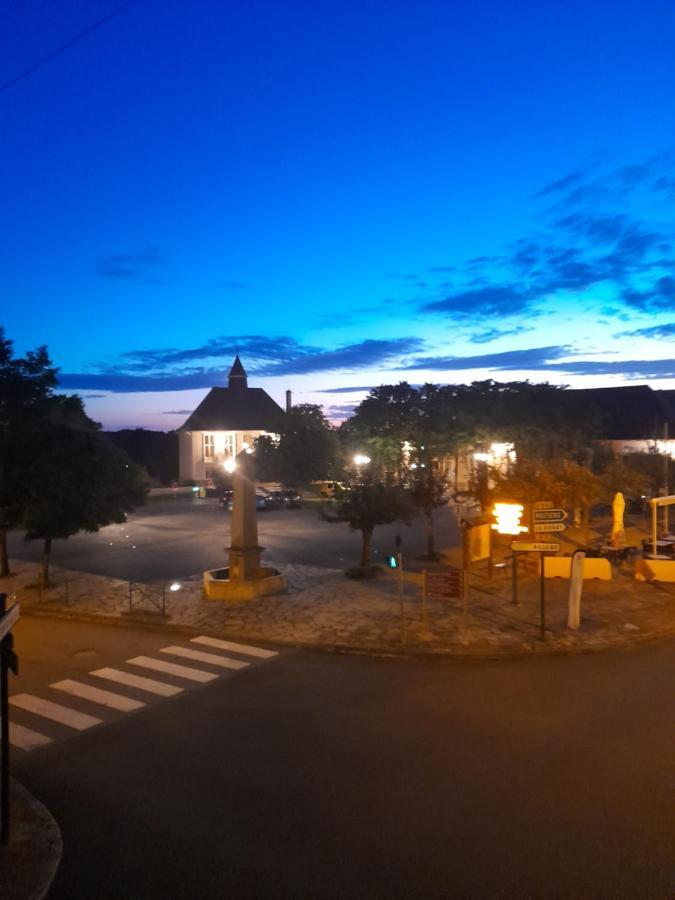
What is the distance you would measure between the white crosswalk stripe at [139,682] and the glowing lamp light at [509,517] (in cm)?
976

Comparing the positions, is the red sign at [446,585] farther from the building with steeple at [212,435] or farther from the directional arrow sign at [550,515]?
the building with steeple at [212,435]

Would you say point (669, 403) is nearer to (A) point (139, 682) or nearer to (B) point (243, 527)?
(B) point (243, 527)

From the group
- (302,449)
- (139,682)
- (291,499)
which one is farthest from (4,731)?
(302,449)

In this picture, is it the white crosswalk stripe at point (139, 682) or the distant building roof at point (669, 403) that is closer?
the white crosswalk stripe at point (139, 682)

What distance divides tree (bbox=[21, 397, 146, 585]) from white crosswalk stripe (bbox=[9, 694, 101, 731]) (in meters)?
9.12

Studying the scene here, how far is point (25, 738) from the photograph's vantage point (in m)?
9.49

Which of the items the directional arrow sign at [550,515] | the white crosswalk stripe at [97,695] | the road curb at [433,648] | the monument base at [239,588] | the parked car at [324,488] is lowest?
the white crosswalk stripe at [97,695]

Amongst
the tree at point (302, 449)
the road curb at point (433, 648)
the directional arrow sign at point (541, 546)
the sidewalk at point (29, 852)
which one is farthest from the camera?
the tree at point (302, 449)

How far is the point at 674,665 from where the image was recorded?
41.3ft

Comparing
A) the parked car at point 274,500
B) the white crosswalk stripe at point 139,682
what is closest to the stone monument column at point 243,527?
the white crosswalk stripe at point 139,682

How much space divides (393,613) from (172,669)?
215 inches

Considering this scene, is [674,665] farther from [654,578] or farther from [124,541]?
[124,541]

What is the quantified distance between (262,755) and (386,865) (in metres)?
2.80

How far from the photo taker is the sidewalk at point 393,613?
543 inches
